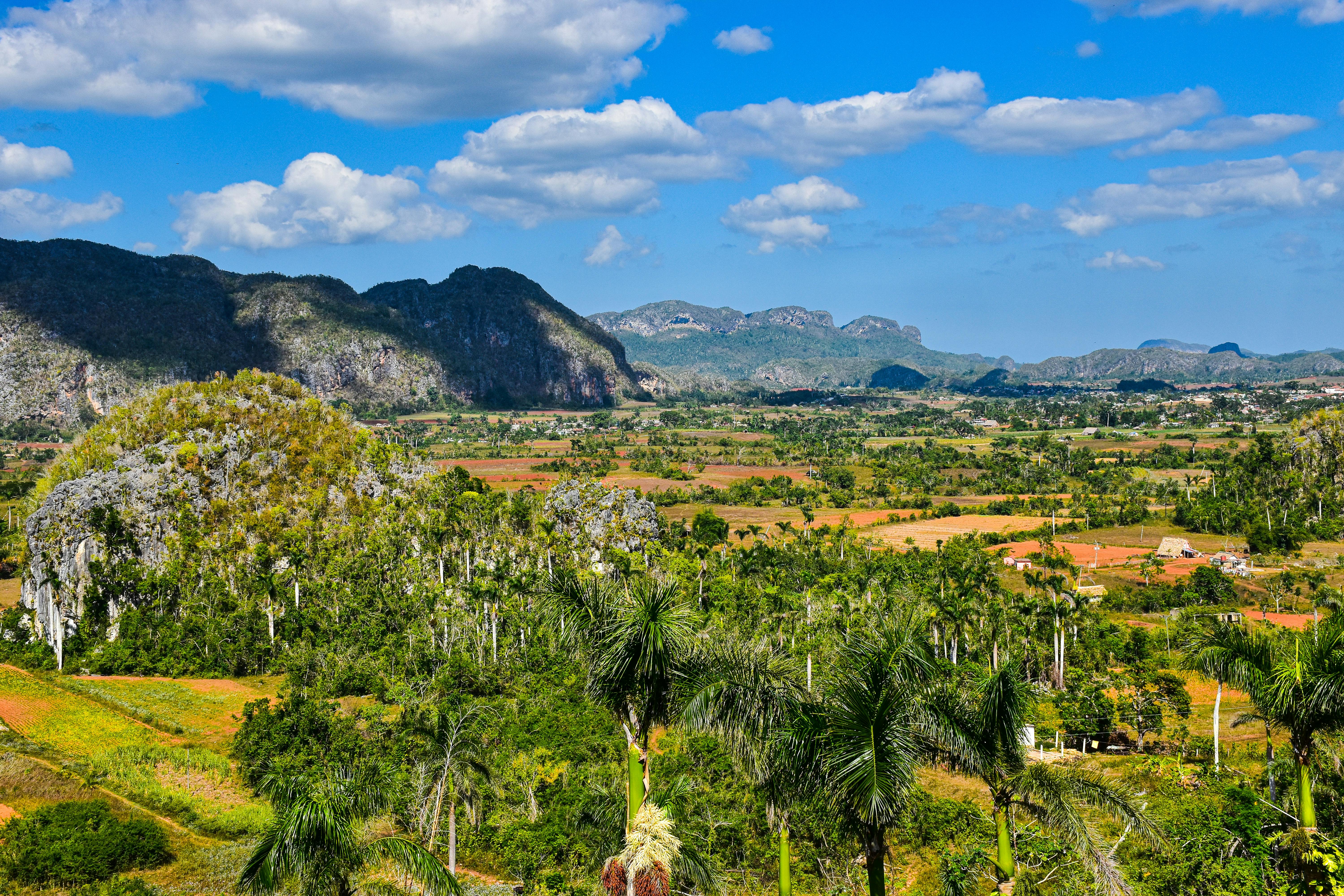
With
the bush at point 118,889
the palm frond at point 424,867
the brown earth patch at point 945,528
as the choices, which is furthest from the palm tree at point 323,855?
the brown earth patch at point 945,528

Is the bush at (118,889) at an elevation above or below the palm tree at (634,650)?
below

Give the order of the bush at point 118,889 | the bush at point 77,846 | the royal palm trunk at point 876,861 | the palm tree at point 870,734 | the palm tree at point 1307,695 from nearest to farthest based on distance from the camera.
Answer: the palm tree at point 870,734
the royal palm trunk at point 876,861
the palm tree at point 1307,695
the bush at point 118,889
the bush at point 77,846

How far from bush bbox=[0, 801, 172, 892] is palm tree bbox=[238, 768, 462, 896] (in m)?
17.4

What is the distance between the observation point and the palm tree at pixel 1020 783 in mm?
12617

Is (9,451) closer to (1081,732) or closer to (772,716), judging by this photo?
(1081,732)

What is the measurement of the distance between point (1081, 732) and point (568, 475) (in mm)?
96871

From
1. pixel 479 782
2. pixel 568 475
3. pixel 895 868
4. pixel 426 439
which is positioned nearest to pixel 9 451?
pixel 426 439

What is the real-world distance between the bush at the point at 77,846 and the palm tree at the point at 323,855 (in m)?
17.4

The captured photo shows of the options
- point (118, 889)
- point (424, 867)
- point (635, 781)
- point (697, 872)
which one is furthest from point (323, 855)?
point (118, 889)

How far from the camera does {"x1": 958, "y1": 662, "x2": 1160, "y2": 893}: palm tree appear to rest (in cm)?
1262

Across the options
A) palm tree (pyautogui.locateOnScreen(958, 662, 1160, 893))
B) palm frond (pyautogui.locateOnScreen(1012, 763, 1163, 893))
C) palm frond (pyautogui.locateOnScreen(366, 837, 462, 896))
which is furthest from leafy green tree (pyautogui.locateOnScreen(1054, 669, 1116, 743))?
palm frond (pyautogui.locateOnScreen(366, 837, 462, 896))

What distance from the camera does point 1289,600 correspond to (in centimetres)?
6925

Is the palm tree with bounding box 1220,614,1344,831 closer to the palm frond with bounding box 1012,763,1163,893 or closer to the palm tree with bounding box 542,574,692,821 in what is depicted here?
the palm frond with bounding box 1012,763,1163,893

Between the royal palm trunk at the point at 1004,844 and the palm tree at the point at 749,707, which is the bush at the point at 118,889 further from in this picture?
the royal palm trunk at the point at 1004,844
